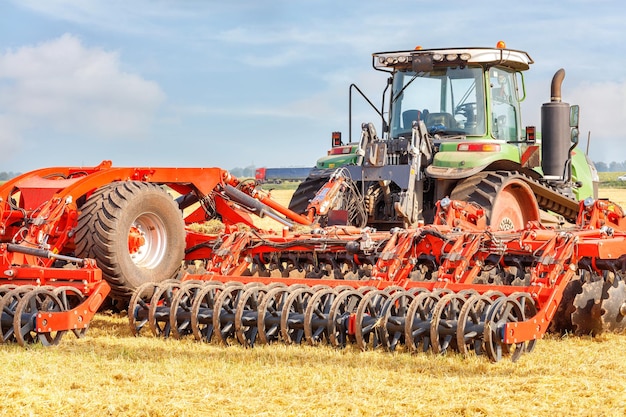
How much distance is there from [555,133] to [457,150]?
52.8 inches

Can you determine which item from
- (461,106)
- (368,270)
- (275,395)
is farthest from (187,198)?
(275,395)

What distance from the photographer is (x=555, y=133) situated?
34.8ft

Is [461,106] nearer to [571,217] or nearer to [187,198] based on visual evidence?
[571,217]

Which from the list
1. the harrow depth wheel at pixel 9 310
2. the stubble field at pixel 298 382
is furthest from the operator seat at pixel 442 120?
the harrow depth wheel at pixel 9 310

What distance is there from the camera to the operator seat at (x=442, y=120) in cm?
1060

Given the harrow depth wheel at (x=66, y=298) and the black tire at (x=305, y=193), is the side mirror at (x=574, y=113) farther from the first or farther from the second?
the harrow depth wheel at (x=66, y=298)

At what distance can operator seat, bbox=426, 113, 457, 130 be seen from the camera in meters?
10.6

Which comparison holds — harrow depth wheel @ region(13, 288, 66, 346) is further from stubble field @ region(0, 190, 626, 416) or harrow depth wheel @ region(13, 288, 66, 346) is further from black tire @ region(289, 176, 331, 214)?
black tire @ region(289, 176, 331, 214)

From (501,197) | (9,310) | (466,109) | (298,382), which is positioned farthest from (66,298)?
(466,109)

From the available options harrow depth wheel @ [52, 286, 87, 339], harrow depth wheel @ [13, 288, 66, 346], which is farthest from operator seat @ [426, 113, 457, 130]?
harrow depth wheel @ [13, 288, 66, 346]

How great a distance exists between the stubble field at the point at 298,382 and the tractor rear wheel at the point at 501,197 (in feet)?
10.2

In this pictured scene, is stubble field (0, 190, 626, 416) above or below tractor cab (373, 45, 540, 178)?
below

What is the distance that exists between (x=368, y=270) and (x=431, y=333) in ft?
6.61

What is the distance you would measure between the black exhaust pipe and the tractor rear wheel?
0.54 m
